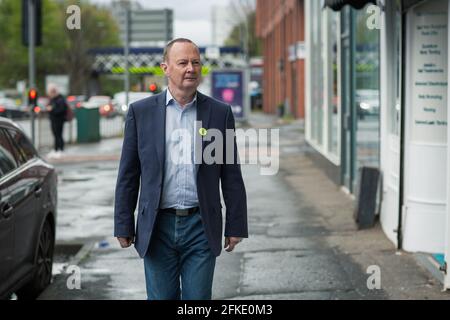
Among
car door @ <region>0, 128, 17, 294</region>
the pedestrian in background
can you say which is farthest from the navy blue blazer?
the pedestrian in background

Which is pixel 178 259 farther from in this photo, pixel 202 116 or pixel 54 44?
pixel 54 44

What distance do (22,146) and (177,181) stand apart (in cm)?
370

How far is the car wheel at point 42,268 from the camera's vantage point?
749 centimetres

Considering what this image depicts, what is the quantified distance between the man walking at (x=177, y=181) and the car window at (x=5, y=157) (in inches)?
93.7

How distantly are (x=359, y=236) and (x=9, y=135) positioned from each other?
14.5 feet

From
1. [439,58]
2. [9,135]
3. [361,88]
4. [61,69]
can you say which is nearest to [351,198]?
[361,88]

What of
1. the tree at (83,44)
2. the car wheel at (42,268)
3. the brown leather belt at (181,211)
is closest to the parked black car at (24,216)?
the car wheel at (42,268)

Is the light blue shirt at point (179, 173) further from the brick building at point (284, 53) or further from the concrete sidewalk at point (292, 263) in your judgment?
the brick building at point (284, 53)

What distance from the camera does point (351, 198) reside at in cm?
1321

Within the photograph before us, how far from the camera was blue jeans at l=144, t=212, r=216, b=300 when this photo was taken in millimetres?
4727

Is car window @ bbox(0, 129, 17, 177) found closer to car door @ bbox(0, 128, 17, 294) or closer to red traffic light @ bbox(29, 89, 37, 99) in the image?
car door @ bbox(0, 128, 17, 294)

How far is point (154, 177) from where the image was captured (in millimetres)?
4695
